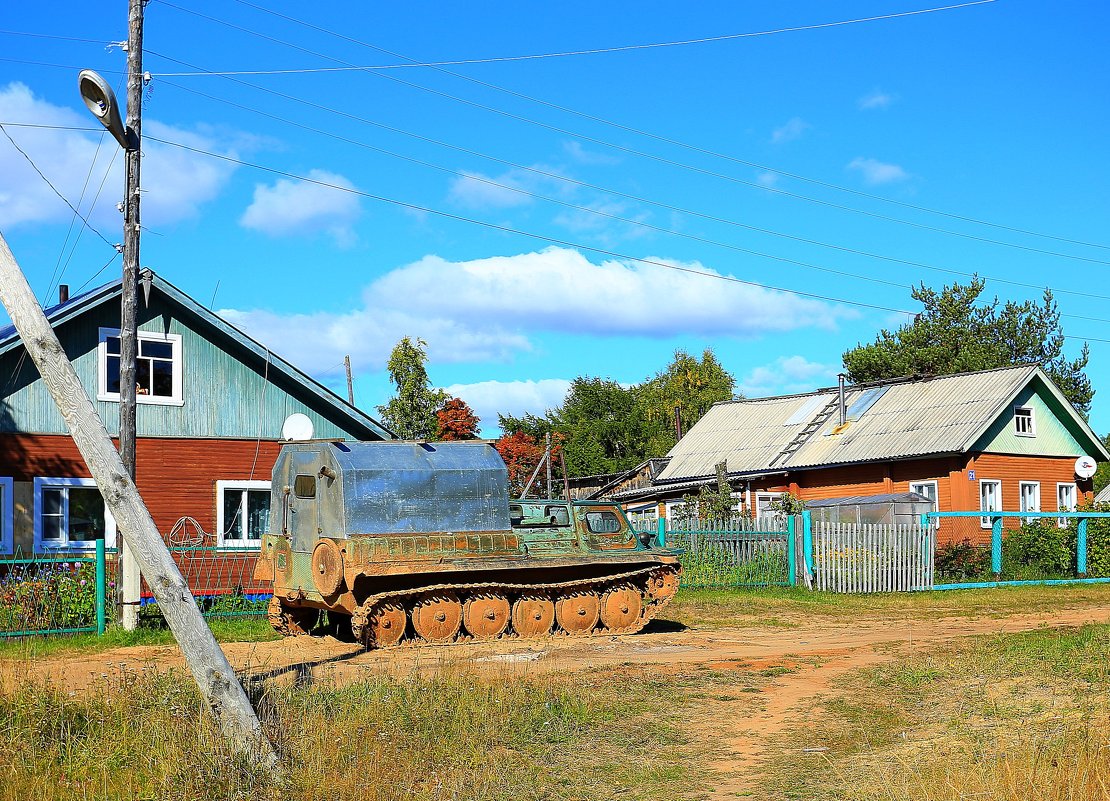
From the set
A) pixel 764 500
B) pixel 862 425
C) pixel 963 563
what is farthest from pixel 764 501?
pixel 963 563

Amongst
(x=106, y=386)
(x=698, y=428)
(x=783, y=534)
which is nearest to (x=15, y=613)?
(x=106, y=386)

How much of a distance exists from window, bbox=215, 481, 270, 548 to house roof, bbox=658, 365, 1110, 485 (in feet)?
62.9

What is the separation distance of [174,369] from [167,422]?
106cm

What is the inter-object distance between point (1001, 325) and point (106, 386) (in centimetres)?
6101

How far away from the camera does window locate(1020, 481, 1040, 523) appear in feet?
119

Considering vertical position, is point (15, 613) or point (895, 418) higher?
point (895, 418)

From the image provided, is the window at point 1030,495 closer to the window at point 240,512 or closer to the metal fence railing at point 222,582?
the window at point 240,512

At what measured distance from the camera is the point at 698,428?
149 feet

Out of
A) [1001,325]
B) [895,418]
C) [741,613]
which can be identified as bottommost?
[741,613]

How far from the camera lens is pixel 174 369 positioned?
23391 millimetres

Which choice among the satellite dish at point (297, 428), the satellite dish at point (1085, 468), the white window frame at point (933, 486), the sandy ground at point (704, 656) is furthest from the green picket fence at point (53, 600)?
the satellite dish at point (1085, 468)

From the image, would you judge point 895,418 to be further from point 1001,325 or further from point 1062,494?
point 1001,325

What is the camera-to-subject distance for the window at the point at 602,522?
1827 centimetres

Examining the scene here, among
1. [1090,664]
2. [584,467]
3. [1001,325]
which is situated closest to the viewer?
[1090,664]
